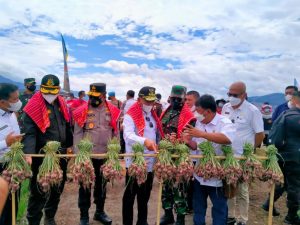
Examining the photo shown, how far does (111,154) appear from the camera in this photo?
13.3ft

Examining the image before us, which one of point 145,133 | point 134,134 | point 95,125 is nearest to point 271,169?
point 145,133

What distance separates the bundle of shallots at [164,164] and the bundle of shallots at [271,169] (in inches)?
52.8

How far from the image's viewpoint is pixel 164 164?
404 cm

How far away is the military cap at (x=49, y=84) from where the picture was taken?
4.65 metres

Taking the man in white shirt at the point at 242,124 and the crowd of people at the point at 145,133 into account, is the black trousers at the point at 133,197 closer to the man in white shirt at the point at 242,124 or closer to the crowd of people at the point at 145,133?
the crowd of people at the point at 145,133

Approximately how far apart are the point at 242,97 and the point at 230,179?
180 cm

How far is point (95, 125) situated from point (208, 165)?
197 cm

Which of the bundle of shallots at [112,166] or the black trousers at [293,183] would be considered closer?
the bundle of shallots at [112,166]

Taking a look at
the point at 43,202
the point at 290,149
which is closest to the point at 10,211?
the point at 43,202

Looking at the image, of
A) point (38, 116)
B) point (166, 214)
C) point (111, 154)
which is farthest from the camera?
point (166, 214)

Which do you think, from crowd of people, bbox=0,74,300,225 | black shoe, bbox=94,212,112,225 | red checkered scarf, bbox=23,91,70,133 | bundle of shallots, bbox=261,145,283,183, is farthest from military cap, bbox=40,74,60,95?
bundle of shallots, bbox=261,145,283,183

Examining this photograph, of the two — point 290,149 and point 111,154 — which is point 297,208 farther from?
point 111,154

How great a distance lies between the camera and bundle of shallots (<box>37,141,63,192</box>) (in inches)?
149

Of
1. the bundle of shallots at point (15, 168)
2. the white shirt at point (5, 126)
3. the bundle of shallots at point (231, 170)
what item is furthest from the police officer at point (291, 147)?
the white shirt at point (5, 126)
